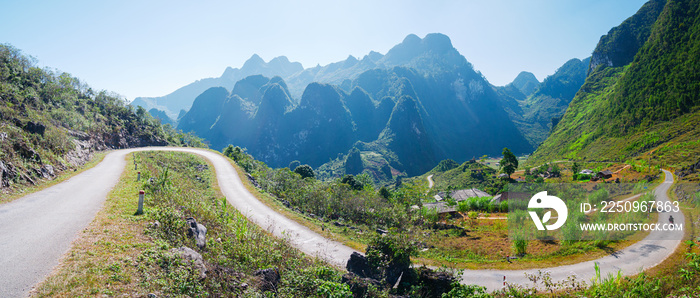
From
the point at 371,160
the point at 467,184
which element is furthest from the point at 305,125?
the point at 467,184

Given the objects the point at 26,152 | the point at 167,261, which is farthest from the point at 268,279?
the point at 26,152

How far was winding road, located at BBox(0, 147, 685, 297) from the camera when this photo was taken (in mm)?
6508

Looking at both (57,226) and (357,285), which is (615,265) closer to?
(357,285)

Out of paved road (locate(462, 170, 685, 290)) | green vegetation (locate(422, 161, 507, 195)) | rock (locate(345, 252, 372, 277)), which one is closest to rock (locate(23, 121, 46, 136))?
rock (locate(345, 252, 372, 277))

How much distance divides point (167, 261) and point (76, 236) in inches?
144

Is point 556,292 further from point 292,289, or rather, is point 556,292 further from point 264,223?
point 264,223

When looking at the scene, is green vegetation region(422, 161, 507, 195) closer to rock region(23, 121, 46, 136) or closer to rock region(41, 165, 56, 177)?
rock region(41, 165, 56, 177)

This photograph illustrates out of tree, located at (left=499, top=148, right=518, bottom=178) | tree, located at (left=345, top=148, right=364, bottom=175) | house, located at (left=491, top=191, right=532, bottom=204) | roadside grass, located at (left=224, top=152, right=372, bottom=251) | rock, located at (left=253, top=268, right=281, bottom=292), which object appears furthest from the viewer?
tree, located at (left=345, top=148, right=364, bottom=175)

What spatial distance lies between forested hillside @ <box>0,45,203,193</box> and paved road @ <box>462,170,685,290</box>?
69.0ft

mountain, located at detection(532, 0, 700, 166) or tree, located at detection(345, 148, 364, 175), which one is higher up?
mountain, located at detection(532, 0, 700, 166)

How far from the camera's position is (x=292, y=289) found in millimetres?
7035

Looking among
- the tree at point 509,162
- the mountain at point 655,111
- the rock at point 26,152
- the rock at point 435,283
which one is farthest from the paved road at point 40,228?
the mountain at point 655,111

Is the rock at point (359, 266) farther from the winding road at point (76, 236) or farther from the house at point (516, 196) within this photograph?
the house at point (516, 196)

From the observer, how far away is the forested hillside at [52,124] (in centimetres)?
1494
